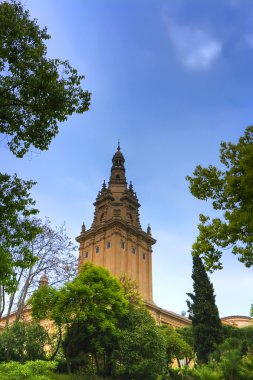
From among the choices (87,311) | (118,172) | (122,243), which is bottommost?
(87,311)

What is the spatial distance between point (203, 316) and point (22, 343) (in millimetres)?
16295

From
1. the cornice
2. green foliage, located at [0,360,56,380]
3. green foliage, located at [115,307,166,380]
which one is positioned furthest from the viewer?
the cornice

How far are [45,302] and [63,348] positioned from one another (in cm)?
369

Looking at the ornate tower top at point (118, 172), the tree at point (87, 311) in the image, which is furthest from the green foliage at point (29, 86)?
the ornate tower top at point (118, 172)

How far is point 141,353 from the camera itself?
23547 mm

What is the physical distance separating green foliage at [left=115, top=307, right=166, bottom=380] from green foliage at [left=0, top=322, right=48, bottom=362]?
511 centimetres

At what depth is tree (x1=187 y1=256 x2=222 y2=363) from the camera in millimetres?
33062

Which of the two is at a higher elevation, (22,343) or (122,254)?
(122,254)

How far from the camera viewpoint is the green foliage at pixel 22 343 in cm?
2468

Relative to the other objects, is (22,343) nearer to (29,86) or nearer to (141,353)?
(141,353)

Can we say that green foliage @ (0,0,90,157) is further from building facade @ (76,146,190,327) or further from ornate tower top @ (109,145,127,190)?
ornate tower top @ (109,145,127,190)

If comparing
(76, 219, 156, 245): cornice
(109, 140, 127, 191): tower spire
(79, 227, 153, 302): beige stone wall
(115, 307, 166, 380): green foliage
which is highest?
(109, 140, 127, 191): tower spire

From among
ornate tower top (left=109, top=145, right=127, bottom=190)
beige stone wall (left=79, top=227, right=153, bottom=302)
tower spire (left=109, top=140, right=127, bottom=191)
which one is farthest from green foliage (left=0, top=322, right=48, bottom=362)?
tower spire (left=109, top=140, right=127, bottom=191)

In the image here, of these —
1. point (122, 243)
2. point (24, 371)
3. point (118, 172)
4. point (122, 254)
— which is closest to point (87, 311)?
point (24, 371)
